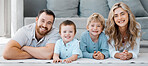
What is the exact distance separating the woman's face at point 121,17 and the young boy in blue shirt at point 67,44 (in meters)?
0.41

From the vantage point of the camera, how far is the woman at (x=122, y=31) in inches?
66.1

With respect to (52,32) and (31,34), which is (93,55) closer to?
(52,32)

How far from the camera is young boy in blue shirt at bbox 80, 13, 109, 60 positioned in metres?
1.67


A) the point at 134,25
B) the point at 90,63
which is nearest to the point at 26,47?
the point at 90,63

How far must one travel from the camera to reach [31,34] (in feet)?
5.57

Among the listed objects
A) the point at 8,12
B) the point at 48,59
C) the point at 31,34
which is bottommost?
the point at 48,59

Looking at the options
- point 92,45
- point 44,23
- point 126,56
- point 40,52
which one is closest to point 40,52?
point 40,52

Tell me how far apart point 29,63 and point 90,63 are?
0.48 metres

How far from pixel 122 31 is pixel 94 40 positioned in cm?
29

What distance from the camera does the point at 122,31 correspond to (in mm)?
1771

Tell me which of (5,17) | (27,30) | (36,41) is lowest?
(36,41)

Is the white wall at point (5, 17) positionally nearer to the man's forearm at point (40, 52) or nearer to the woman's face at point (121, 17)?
the man's forearm at point (40, 52)

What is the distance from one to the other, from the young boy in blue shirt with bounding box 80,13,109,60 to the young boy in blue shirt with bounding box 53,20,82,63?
4.9 inches

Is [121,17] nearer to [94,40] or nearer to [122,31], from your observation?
[122,31]
